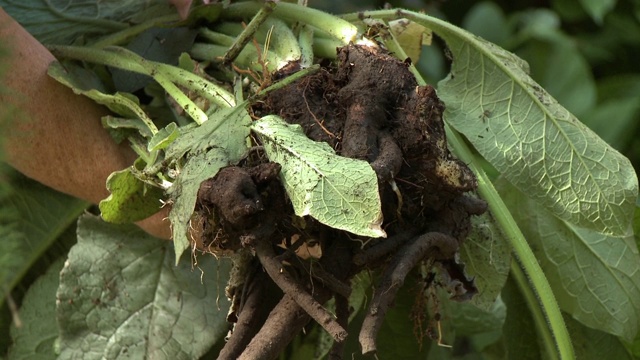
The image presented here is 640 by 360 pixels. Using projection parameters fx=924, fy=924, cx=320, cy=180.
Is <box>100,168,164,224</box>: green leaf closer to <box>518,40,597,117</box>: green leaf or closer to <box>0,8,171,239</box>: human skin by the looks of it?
<box>0,8,171,239</box>: human skin

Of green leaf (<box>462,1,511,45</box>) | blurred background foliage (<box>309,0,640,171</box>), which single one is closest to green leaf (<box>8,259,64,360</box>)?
blurred background foliage (<box>309,0,640,171</box>)

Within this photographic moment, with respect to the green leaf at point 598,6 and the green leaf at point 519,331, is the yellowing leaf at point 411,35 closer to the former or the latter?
the green leaf at point 519,331

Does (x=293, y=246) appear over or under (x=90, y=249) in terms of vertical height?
over

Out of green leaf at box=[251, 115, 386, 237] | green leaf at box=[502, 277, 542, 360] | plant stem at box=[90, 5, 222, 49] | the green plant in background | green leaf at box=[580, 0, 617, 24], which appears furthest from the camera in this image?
green leaf at box=[580, 0, 617, 24]

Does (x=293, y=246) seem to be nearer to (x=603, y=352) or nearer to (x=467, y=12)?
(x=603, y=352)

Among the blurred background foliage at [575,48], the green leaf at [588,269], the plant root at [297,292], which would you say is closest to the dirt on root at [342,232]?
the plant root at [297,292]

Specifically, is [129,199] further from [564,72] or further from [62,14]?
[564,72]

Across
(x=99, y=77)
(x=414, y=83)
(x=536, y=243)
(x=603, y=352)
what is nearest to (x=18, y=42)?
→ (x=99, y=77)
